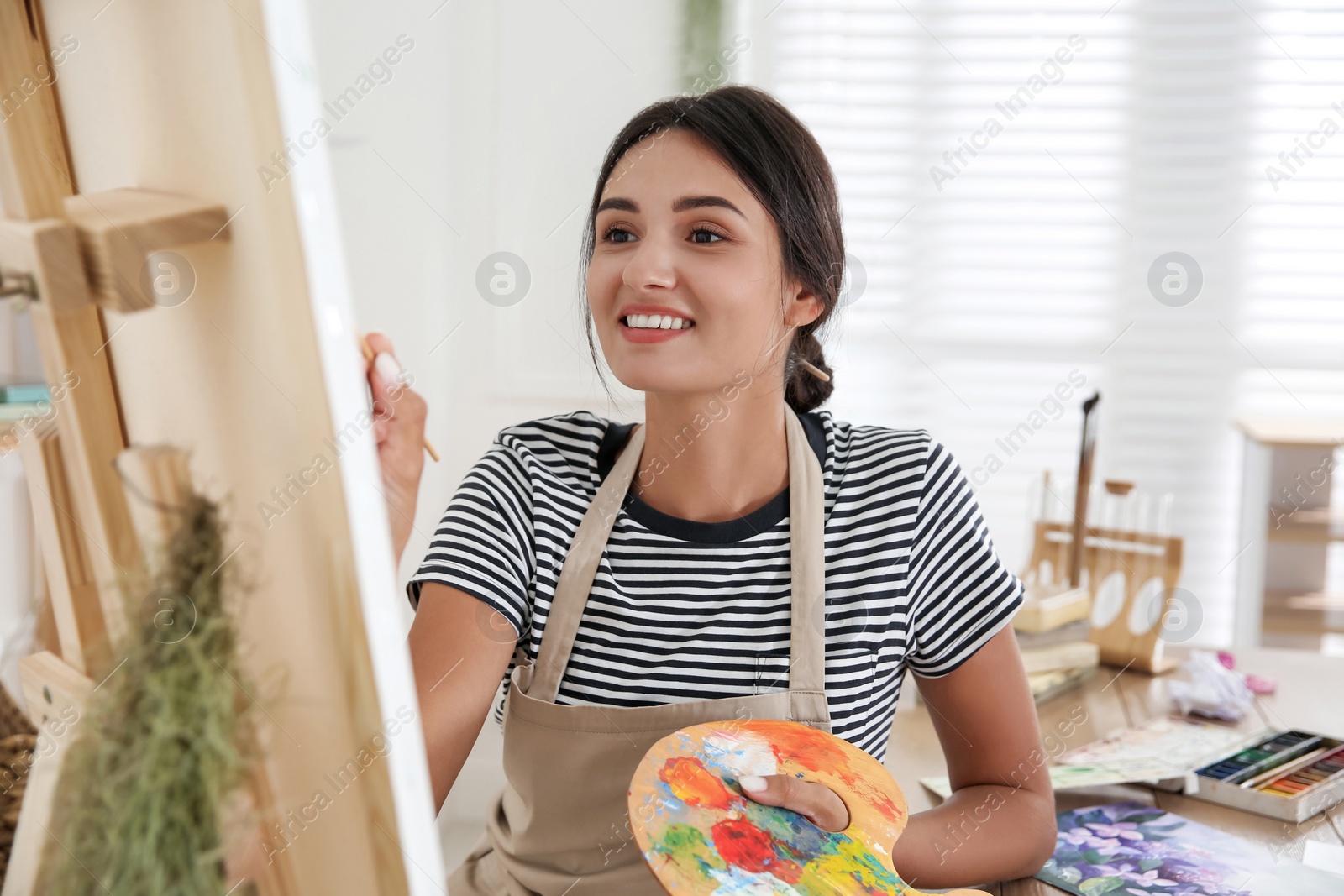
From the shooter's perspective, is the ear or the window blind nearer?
the ear

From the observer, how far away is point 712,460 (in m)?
1.10

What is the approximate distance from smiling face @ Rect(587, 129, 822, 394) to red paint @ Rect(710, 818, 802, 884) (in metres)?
0.47

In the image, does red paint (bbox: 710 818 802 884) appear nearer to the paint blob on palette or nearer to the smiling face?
the paint blob on palette

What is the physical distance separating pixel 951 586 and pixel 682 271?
1.37ft

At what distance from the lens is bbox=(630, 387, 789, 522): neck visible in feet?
3.56

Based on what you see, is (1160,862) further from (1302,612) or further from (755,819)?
(1302,612)

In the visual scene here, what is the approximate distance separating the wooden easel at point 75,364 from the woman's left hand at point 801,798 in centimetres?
36

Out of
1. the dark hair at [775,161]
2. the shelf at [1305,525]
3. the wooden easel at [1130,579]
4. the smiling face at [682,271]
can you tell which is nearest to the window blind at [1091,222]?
the shelf at [1305,525]

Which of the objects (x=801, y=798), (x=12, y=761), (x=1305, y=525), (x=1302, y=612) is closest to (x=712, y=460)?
(x=801, y=798)

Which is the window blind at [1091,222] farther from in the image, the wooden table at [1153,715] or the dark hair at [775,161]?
the dark hair at [775,161]

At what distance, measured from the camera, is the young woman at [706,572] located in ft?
3.16

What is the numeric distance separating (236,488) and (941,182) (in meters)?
2.93

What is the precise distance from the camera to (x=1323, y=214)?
2.97 metres

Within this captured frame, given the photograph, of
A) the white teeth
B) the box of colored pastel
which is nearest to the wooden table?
the box of colored pastel
